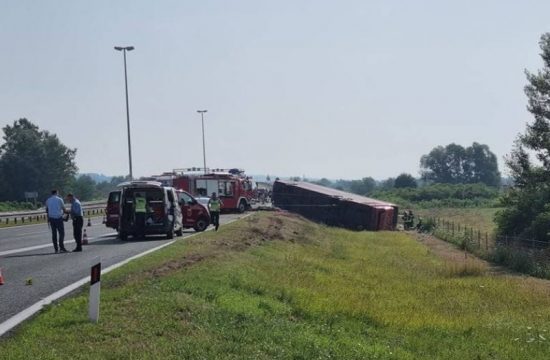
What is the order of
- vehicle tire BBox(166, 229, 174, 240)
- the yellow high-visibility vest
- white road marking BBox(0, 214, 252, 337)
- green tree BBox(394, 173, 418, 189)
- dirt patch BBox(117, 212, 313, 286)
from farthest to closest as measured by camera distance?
green tree BBox(394, 173, 418, 189) → vehicle tire BBox(166, 229, 174, 240) → the yellow high-visibility vest → dirt patch BBox(117, 212, 313, 286) → white road marking BBox(0, 214, 252, 337)

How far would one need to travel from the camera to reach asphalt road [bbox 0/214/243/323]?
12.2 m

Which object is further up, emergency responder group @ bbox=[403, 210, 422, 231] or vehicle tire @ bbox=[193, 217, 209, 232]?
vehicle tire @ bbox=[193, 217, 209, 232]

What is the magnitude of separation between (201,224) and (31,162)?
84.5 m

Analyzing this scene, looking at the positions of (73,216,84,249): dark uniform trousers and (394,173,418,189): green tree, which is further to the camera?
(394,173,418,189): green tree

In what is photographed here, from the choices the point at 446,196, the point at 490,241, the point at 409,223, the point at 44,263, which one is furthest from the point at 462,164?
the point at 44,263

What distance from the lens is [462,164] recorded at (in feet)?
627

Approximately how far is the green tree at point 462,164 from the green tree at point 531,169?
142 meters

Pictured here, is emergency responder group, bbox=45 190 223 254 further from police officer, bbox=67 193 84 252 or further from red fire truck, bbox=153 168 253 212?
red fire truck, bbox=153 168 253 212

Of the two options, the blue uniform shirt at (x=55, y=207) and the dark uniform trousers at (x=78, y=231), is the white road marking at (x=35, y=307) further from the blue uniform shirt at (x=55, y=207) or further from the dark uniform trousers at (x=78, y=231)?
the blue uniform shirt at (x=55, y=207)

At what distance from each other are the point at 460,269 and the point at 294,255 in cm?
618

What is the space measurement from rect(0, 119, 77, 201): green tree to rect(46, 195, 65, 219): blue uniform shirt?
8850 cm

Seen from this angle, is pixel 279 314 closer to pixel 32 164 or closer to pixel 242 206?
pixel 242 206

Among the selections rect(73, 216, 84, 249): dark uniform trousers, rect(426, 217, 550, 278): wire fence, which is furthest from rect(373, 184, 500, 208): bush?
rect(73, 216, 84, 249): dark uniform trousers

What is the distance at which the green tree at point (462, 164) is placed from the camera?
616ft
